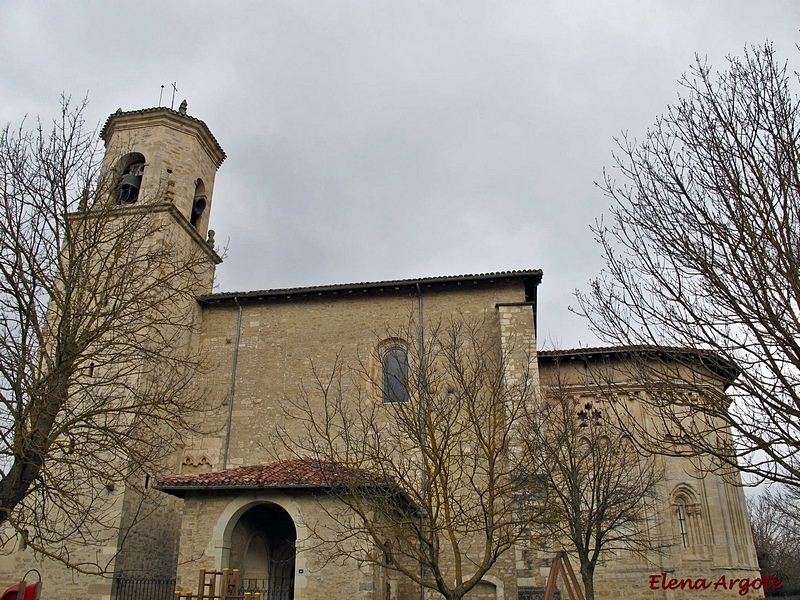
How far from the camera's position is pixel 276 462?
613 inches

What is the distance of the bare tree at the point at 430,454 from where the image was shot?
9812 millimetres

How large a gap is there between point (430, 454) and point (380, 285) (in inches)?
323

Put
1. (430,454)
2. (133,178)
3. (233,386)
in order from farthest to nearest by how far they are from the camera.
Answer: (133,178) → (233,386) → (430,454)

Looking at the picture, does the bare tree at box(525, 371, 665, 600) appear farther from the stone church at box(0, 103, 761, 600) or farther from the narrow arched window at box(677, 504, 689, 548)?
the narrow arched window at box(677, 504, 689, 548)

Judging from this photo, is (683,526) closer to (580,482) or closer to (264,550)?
(580,482)

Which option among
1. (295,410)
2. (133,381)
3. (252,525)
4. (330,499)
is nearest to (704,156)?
(330,499)

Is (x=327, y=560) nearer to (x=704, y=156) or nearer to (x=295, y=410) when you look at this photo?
(x=295, y=410)

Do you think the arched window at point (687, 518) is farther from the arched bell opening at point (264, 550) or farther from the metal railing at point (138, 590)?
the metal railing at point (138, 590)

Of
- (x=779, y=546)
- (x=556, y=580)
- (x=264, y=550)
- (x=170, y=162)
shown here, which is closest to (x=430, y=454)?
(x=556, y=580)

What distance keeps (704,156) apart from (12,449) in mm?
9350

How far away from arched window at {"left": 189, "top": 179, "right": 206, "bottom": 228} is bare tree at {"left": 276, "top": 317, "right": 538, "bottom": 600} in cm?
735

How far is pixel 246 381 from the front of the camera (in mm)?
17781
